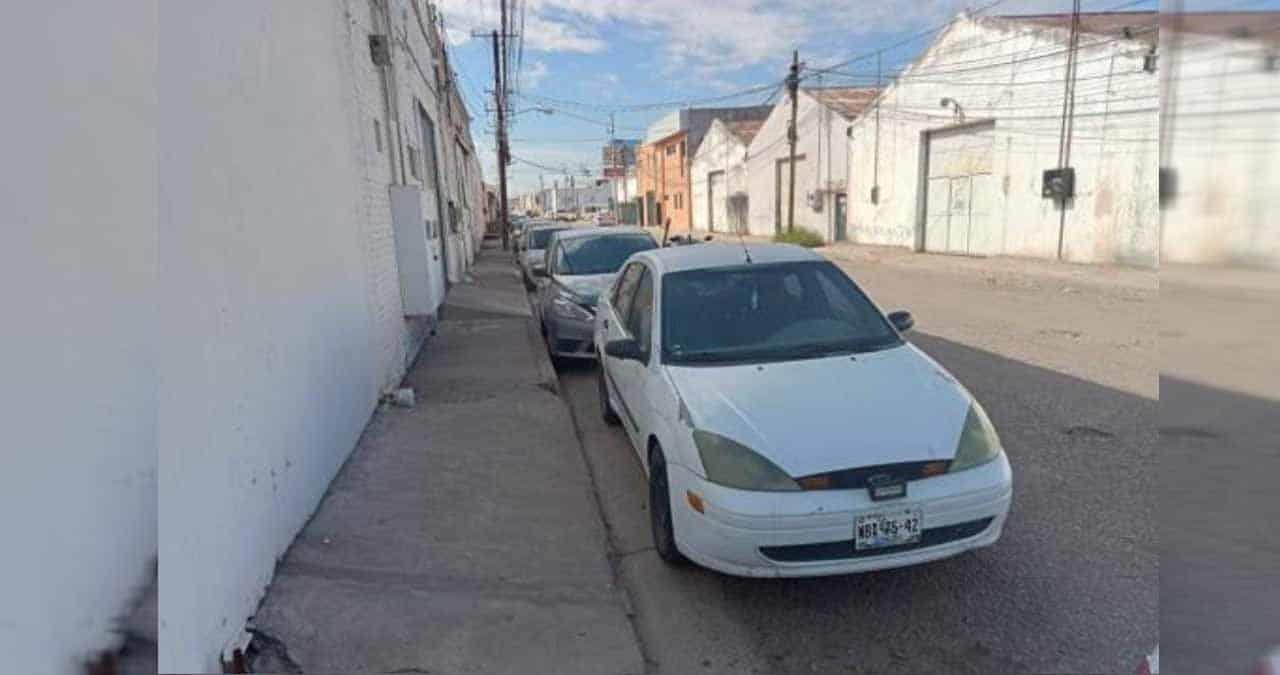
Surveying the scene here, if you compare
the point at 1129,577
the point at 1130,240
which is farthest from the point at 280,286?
the point at 1130,240

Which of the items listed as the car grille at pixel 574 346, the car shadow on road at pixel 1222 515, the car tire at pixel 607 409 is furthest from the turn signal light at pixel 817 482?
the car grille at pixel 574 346

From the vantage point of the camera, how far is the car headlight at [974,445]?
10.2 ft

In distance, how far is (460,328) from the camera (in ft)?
33.8

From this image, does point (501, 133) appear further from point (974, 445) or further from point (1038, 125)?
point (974, 445)

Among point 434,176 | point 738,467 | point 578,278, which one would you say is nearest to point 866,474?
point 738,467

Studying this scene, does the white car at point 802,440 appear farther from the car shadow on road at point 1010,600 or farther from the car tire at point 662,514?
the car shadow on road at point 1010,600

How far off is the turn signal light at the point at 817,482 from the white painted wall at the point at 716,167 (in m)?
39.8

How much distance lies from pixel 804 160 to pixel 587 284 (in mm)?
27957

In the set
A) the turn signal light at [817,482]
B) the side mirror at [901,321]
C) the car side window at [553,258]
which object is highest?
the car side window at [553,258]

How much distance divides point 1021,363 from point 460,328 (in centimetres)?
697

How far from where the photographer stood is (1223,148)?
1.39 meters

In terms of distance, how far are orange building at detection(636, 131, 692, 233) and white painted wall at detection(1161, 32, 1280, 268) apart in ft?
165

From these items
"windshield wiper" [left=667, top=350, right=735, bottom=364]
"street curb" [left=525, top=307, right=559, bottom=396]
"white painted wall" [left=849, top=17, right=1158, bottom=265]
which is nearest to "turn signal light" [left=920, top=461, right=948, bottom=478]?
"windshield wiper" [left=667, top=350, right=735, bottom=364]

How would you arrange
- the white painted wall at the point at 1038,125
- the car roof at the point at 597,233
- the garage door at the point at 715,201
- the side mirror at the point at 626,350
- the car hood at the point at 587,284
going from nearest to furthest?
the side mirror at the point at 626,350 < the car hood at the point at 587,284 < the car roof at the point at 597,233 < the white painted wall at the point at 1038,125 < the garage door at the point at 715,201
